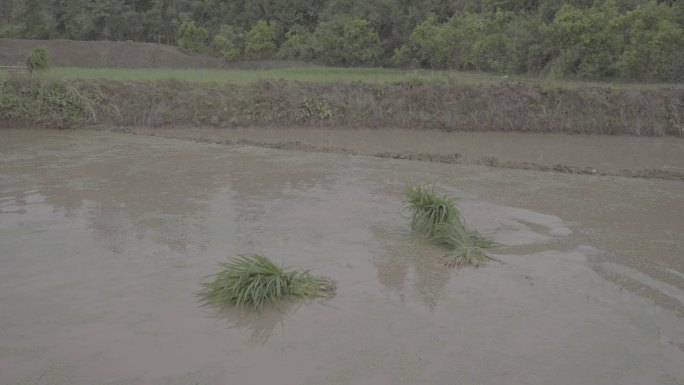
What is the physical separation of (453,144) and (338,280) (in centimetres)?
854

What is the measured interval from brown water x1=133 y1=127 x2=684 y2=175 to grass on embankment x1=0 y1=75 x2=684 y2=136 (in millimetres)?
380

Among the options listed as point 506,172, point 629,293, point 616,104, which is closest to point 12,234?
point 629,293

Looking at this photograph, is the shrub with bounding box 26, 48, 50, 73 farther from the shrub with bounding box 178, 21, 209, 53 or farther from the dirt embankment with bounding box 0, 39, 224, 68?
the shrub with bounding box 178, 21, 209, 53

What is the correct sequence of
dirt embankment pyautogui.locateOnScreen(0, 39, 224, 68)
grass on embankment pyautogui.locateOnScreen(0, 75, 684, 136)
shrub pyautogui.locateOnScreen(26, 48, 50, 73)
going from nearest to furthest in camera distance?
1. grass on embankment pyautogui.locateOnScreen(0, 75, 684, 136)
2. shrub pyautogui.locateOnScreen(26, 48, 50, 73)
3. dirt embankment pyautogui.locateOnScreen(0, 39, 224, 68)

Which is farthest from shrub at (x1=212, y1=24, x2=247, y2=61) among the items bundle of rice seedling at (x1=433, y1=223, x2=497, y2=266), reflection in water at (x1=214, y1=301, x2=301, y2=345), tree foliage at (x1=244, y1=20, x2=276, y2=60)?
reflection in water at (x1=214, y1=301, x2=301, y2=345)

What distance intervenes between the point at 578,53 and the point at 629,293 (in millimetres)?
16413

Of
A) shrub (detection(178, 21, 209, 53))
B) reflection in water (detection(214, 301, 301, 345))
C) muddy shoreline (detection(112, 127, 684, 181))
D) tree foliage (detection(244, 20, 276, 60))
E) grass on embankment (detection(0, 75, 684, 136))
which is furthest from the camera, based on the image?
shrub (detection(178, 21, 209, 53))

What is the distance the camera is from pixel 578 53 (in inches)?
786

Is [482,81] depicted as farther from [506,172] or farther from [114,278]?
[114,278]

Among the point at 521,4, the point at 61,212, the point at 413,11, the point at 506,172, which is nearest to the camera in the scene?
the point at 61,212

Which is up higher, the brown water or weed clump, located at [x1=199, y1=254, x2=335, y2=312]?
the brown water

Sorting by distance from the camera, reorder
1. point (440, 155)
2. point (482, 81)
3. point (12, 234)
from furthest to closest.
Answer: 1. point (482, 81)
2. point (440, 155)
3. point (12, 234)

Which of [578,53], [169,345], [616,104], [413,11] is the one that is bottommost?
[169,345]

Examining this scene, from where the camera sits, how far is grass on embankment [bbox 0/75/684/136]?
14.9 metres
